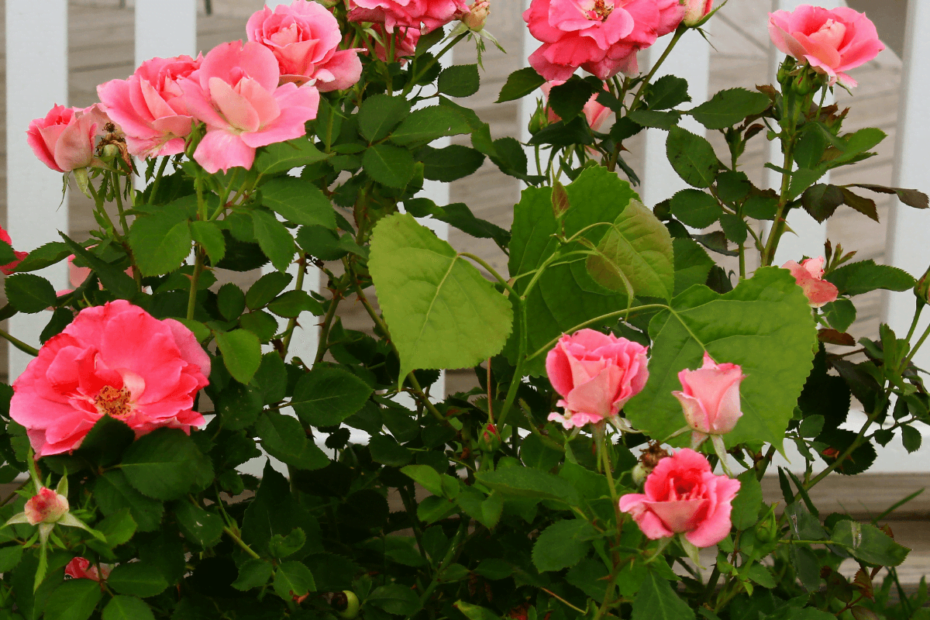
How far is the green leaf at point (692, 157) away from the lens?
0.67m

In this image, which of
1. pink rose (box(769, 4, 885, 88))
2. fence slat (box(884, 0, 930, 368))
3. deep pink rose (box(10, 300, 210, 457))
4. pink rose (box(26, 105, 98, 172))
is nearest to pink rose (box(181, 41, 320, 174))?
deep pink rose (box(10, 300, 210, 457))

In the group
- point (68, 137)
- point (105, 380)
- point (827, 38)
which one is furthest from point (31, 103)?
point (827, 38)

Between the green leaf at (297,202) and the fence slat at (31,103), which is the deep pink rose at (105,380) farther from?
the fence slat at (31,103)

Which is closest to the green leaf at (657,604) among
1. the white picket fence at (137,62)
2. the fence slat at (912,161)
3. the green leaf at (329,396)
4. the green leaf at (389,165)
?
the green leaf at (329,396)

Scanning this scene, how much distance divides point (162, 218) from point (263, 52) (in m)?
0.12

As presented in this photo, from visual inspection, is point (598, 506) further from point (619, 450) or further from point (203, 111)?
point (203, 111)

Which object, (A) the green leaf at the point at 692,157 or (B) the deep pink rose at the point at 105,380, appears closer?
(B) the deep pink rose at the point at 105,380

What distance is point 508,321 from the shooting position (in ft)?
1.27

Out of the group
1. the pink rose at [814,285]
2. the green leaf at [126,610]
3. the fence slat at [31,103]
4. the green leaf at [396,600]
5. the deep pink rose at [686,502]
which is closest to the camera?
the deep pink rose at [686,502]

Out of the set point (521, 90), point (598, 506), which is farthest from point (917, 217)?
point (598, 506)

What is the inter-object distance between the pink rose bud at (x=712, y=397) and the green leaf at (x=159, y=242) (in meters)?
0.28

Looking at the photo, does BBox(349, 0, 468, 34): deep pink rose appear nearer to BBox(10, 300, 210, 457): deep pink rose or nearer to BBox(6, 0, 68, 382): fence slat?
BBox(10, 300, 210, 457): deep pink rose

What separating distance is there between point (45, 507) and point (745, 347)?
1.30 feet

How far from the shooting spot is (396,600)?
0.52 metres
